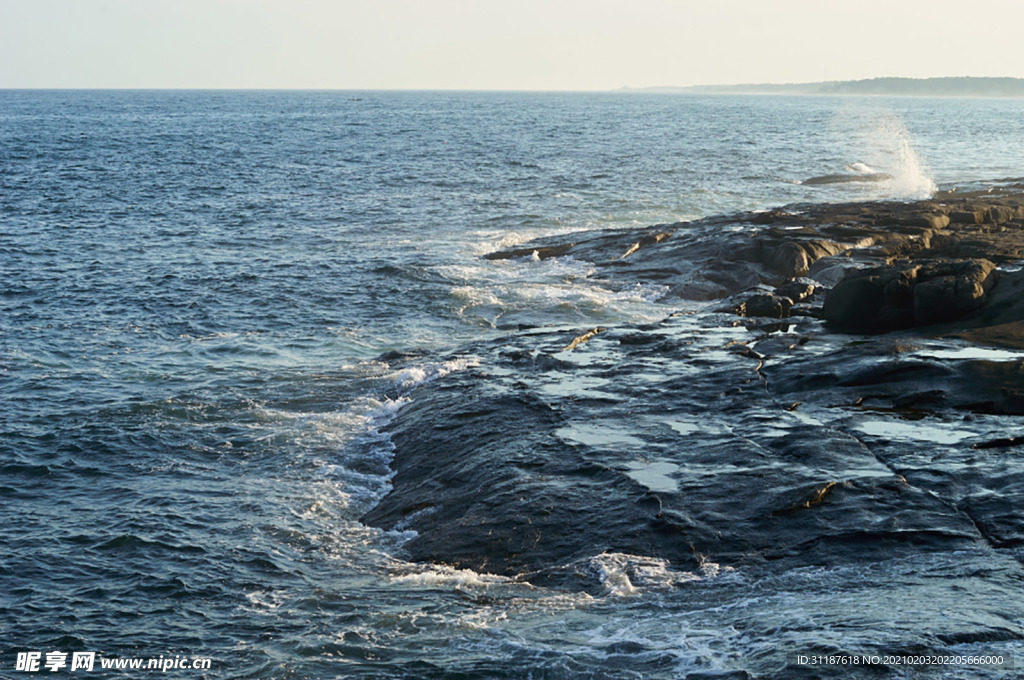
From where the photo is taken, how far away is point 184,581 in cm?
1056

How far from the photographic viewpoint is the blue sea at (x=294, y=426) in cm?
855

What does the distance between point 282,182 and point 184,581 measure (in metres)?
41.9

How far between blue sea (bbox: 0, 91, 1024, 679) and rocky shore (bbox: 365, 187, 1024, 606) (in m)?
0.70

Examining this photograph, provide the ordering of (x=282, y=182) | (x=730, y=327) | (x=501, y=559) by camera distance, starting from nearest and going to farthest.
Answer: (x=501, y=559), (x=730, y=327), (x=282, y=182)

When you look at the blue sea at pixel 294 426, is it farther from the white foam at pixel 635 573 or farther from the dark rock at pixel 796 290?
the dark rock at pixel 796 290

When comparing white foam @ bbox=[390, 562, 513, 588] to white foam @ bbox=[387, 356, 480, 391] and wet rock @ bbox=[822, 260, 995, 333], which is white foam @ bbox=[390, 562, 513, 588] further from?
wet rock @ bbox=[822, 260, 995, 333]

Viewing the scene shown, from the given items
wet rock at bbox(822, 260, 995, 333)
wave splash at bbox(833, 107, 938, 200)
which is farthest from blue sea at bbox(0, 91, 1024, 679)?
wet rock at bbox(822, 260, 995, 333)

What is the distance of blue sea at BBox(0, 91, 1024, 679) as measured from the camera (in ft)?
28.0

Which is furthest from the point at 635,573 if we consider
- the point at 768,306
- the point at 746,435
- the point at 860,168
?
the point at 860,168

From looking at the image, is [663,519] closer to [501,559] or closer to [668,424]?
[501,559]

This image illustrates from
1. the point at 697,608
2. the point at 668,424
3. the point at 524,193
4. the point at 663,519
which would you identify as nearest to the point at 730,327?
the point at 668,424

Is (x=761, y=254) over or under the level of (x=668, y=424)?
over

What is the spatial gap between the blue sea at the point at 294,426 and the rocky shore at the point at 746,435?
70 cm

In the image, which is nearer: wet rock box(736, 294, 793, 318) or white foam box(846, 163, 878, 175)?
wet rock box(736, 294, 793, 318)
